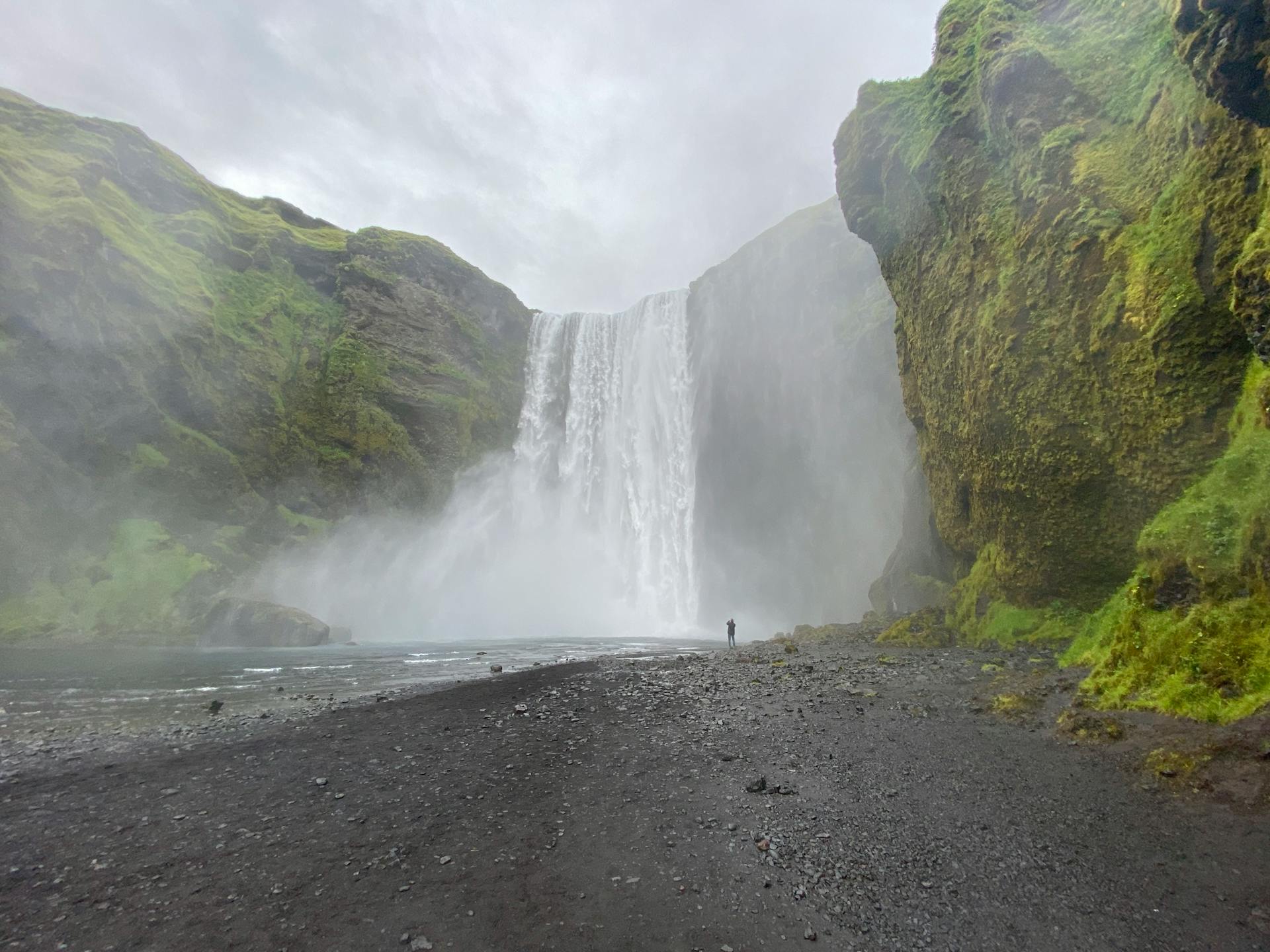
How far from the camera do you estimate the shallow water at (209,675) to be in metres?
12.6

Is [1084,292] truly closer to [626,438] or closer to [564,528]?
[626,438]

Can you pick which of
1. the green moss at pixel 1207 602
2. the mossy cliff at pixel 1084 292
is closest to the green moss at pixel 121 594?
the mossy cliff at pixel 1084 292

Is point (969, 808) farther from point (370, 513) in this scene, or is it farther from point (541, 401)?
point (541, 401)

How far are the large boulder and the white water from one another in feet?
27.8

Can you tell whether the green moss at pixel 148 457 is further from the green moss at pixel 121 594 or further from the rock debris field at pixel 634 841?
the rock debris field at pixel 634 841

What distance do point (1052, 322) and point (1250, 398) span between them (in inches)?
228

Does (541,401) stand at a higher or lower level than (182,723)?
higher

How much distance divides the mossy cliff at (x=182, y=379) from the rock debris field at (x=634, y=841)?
35.6m

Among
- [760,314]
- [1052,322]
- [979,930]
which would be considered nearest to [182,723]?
[979,930]

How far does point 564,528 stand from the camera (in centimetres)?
5819

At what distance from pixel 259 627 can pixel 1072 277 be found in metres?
41.1

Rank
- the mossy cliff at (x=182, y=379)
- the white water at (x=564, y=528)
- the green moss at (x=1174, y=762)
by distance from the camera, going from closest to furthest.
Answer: the green moss at (x=1174, y=762)
the mossy cliff at (x=182, y=379)
the white water at (x=564, y=528)

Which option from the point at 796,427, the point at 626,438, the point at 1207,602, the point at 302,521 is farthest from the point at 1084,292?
the point at 302,521

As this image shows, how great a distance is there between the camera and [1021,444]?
630 inches
